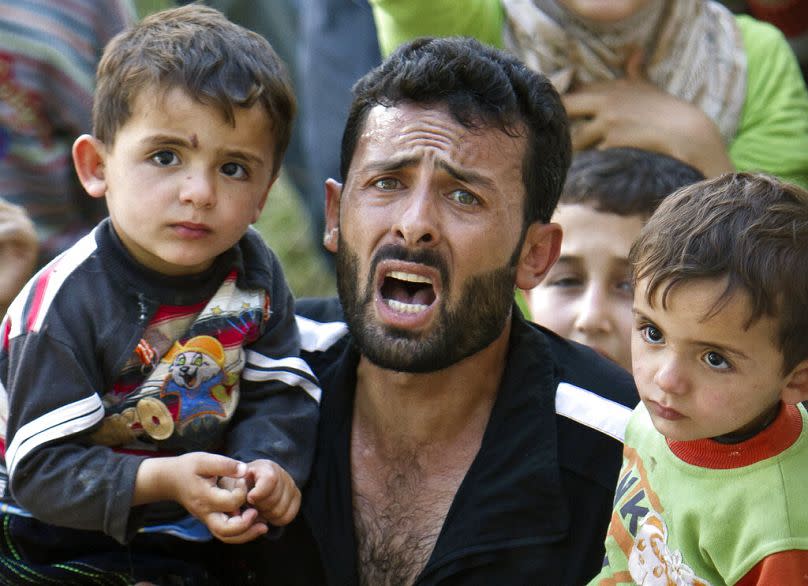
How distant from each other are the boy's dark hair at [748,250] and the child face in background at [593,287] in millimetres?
1355

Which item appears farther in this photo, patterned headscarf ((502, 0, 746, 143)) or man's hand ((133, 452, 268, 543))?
patterned headscarf ((502, 0, 746, 143))

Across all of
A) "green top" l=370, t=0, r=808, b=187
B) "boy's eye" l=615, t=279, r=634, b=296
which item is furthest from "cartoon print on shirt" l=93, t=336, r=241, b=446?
"green top" l=370, t=0, r=808, b=187

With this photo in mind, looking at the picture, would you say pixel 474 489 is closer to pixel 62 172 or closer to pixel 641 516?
pixel 641 516

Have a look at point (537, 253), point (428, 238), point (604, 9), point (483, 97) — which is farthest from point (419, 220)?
point (604, 9)

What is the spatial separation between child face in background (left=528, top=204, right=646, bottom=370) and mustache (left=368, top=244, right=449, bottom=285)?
2.95 feet

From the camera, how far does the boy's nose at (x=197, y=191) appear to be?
10.6ft

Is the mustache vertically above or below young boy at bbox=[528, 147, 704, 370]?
above

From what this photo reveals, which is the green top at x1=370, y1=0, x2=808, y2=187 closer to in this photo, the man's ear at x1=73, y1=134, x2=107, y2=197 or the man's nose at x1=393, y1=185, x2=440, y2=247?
the man's nose at x1=393, y1=185, x2=440, y2=247

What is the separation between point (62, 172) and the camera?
15.9ft

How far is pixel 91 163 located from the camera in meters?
→ 3.46

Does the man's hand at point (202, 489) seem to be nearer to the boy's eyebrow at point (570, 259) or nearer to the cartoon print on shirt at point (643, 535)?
the cartoon print on shirt at point (643, 535)

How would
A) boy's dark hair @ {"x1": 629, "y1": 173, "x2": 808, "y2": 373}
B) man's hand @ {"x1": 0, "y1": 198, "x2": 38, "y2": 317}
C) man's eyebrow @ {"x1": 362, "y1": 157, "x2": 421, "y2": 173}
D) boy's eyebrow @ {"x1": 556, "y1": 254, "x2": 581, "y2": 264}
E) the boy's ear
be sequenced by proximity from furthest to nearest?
boy's eyebrow @ {"x1": 556, "y1": 254, "x2": 581, "y2": 264} < man's hand @ {"x1": 0, "y1": 198, "x2": 38, "y2": 317} < man's eyebrow @ {"x1": 362, "y1": 157, "x2": 421, "y2": 173} < the boy's ear < boy's dark hair @ {"x1": 629, "y1": 173, "x2": 808, "y2": 373}

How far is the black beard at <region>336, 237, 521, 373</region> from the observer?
3502 mm

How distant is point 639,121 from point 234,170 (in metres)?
1.96
